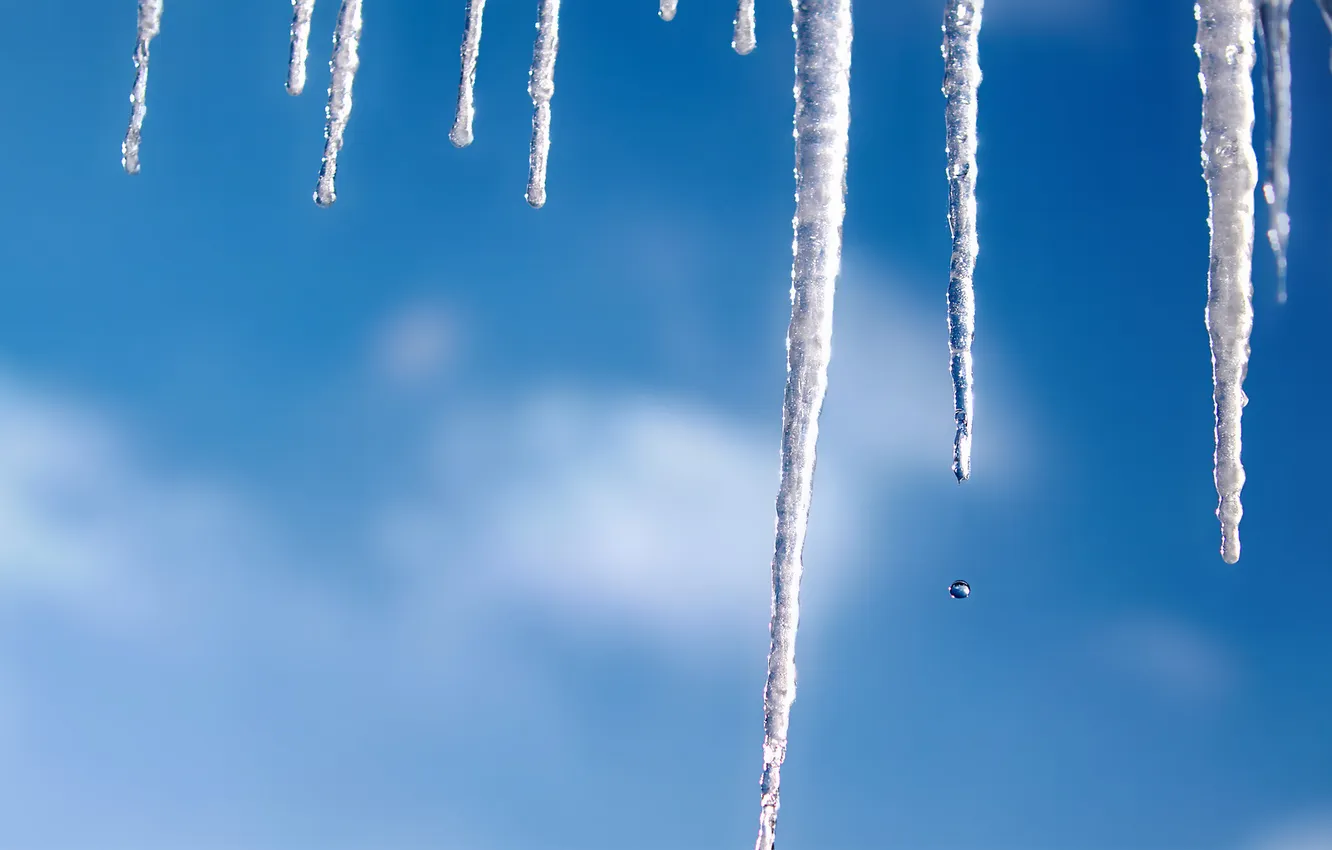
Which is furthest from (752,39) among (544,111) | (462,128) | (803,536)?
(803,536)

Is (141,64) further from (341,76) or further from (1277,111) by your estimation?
(1277,111)

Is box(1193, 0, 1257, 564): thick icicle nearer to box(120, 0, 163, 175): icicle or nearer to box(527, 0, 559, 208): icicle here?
box(527, 0, 559, 208): icicle

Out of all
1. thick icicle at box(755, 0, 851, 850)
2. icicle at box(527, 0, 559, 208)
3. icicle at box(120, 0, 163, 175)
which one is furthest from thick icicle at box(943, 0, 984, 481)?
icicle at box(120, 0, 163, 175)

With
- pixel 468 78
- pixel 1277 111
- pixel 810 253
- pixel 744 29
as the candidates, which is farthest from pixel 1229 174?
pixel 468 78

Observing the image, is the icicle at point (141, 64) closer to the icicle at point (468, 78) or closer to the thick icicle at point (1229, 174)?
the icicle at point (468, 78)

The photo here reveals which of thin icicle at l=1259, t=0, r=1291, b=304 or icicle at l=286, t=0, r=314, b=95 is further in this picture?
icicle at l=286, t=0, r=314, b=95

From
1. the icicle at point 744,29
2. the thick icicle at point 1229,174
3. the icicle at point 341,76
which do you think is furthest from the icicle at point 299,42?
the thick icicle at point 1229,174
